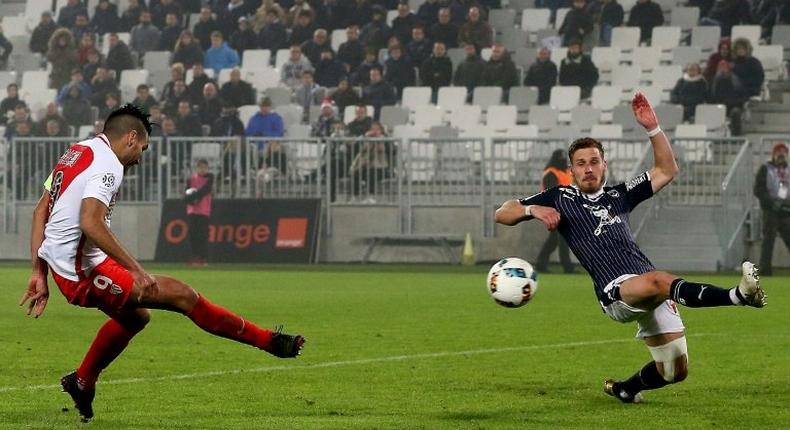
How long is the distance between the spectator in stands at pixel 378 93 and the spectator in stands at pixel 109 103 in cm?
536

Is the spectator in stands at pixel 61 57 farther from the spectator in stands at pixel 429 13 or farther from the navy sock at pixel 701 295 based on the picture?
the navy sock at pixel 701 295

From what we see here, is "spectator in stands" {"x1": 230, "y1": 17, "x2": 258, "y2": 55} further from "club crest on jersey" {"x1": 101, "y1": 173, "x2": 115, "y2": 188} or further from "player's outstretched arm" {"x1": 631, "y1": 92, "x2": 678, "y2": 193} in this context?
"club crest on jersey" {"x1": 101, "y1": 173, "x2": 115, "y2": 188}

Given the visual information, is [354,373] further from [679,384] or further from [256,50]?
[256,50]

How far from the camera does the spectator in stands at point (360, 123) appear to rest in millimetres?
30531

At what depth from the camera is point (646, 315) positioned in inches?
377

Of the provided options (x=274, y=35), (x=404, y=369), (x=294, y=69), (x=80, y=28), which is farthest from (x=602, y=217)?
(x=80, y=28)

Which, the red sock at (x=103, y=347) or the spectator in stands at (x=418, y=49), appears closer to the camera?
the red sock at (x=103, y=347)

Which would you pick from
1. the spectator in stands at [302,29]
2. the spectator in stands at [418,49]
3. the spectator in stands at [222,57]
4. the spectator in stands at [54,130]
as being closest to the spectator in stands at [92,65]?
the spectator in stands at [222,57]

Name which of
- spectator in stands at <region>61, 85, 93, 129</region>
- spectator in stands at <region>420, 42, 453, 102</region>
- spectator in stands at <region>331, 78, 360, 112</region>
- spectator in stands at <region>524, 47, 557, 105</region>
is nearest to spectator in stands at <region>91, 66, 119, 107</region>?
spectator in stands at <region>61, 85, 93, 129</region>

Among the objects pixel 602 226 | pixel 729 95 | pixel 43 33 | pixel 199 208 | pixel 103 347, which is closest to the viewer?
pixel 103 347

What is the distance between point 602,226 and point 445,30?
23.5 metres

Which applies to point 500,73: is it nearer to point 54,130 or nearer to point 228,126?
point 228,126

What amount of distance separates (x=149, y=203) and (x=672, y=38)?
10472mm

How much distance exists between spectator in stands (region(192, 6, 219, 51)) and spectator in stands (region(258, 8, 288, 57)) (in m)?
1.16
